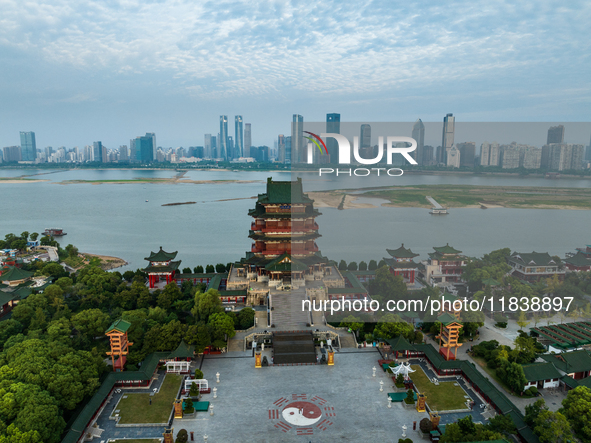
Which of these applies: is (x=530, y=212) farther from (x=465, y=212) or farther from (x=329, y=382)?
(x=329, y=382)

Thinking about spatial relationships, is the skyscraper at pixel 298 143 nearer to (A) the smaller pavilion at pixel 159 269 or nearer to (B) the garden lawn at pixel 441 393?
(B) the garden lawn at pixel 441 393

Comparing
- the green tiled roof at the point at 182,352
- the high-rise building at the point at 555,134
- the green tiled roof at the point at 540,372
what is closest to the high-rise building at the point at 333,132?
the high-rise building at the point at 555,134

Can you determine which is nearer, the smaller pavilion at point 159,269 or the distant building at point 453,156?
the distant building at point 453,156

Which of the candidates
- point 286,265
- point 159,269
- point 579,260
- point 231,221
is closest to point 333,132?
point 286,265

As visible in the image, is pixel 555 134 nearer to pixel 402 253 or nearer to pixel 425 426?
pixel 402 253

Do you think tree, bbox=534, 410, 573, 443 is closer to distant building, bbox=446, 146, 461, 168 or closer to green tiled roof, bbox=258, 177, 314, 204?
distant building, bbox=446, 146, 461, 168

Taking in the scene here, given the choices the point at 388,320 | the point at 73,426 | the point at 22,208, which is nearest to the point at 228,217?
the point at 22,208
